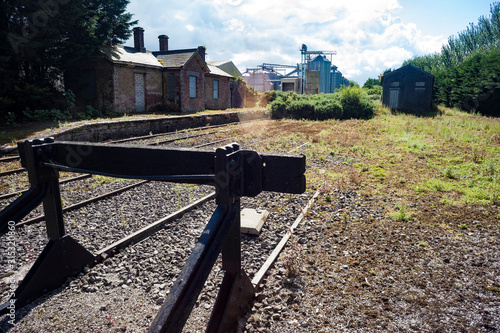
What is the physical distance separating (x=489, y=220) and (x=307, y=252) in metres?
3.59

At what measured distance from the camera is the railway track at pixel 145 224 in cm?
406

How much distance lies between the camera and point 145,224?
5.03 metres

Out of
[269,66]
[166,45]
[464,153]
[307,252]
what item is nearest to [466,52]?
[269,66]

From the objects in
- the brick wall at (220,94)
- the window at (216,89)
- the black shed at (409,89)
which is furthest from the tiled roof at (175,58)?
the black shed at (409,89)

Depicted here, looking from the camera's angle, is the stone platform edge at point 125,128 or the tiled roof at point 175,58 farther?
the tiled roof at point 175,58

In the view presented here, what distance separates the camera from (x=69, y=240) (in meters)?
3.29

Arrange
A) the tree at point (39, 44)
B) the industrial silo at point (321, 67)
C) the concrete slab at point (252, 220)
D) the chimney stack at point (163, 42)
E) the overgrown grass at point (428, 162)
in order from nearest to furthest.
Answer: the concrete slab at point (252, 220) → the overgrown grass at point (428, 162) → the tree at point (39, 44) → the chimney stack at point (163, 42) → the industrial silo at point (321, 67)

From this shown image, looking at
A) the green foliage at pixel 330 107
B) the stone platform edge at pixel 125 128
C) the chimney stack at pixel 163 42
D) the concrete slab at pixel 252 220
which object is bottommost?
the concrete slab at pixel 252 220

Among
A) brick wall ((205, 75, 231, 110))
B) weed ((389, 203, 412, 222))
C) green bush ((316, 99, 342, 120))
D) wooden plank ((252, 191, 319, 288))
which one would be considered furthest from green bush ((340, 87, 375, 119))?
wooden plank ((252, 191, 319, 288))

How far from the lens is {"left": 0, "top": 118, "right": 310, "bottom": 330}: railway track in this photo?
160 inches

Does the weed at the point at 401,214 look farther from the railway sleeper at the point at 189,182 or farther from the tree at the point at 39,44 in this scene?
the tree at the point at 39,44

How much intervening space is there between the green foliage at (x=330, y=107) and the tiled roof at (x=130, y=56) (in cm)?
1111

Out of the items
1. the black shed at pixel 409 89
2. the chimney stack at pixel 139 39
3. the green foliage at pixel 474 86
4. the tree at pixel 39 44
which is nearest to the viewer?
the tree at pixel 39 44

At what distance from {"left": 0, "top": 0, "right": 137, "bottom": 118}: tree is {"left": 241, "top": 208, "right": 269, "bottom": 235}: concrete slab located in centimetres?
1526
